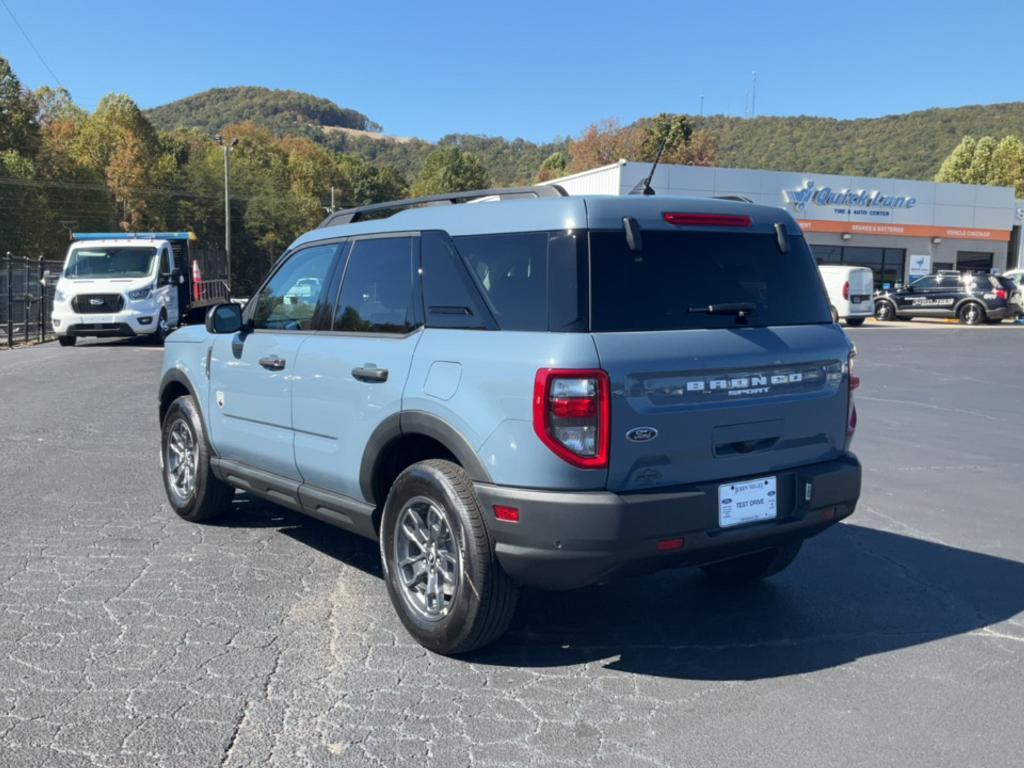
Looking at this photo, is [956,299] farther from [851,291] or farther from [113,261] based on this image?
[113,261]

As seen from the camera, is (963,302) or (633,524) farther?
(963,302)

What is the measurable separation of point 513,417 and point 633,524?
620 mm

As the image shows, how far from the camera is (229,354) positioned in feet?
18.3

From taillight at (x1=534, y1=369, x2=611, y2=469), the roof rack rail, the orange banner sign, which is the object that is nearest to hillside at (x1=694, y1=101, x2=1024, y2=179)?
the orange banner sign

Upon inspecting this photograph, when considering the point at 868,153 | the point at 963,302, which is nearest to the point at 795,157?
the point at 868,153

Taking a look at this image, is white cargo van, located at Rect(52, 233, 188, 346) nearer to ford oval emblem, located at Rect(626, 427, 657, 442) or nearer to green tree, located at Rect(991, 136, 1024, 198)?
ford oval emblem, located at Rect(626, 427, 657, 442)

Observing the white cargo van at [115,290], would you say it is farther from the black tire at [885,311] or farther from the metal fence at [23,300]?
the black tire at [885,311]

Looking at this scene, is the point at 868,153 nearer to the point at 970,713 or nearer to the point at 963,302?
the point at 963,302

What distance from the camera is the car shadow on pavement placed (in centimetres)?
405

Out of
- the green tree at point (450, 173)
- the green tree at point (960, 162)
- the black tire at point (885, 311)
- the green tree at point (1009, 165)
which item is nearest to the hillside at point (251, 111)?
the green tree at point (450, 173)

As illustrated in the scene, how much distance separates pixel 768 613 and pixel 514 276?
2212mm

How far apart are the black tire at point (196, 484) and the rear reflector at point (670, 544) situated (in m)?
3.29

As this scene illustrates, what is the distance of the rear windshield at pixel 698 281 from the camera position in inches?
146

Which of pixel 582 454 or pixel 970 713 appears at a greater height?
pixel 582 454
